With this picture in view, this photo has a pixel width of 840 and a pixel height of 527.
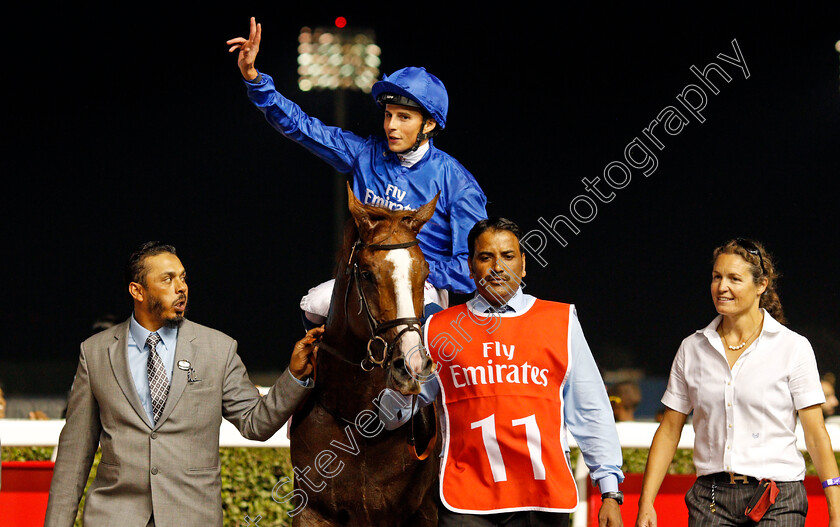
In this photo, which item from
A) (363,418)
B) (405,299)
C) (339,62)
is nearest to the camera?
(405,299)

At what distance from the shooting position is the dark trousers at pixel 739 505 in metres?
2.70

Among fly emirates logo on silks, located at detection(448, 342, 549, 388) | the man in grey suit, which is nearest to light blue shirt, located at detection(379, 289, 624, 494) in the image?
fly emirates logo on silks, located at detection(448, 342, 549, 388)

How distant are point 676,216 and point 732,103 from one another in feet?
4.36

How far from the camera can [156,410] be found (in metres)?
2.83

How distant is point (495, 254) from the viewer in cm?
266

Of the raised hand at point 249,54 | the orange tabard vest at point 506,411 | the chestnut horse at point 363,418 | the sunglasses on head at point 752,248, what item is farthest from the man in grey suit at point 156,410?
the sunglasses on head at point 752,248

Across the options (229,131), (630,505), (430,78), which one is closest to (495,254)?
(430,78)

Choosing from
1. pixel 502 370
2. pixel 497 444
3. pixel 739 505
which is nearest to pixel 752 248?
pixel 739 505

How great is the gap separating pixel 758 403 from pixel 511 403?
83cm

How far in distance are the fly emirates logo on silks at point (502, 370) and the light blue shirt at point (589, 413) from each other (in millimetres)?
105

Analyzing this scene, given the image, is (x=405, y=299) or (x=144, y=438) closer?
(x=405, y=299)

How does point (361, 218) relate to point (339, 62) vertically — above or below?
below

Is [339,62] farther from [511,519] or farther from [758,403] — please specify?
[511,519]

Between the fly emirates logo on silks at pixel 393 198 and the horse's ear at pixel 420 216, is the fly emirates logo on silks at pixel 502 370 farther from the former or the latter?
the fly emirates logo on silks at pixel 393 198
